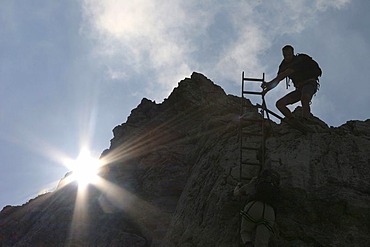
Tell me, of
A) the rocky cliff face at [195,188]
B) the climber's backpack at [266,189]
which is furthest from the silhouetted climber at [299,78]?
the climber's backpack at [266,189]

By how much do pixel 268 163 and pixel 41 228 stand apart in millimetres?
12809

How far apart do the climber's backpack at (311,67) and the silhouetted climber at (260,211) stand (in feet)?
16.2

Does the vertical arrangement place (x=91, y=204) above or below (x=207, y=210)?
above

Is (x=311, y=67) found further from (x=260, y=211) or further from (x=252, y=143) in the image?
(x=260, y=211)

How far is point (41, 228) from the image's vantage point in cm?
1998

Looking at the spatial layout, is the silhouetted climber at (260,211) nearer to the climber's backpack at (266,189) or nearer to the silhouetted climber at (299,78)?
the climber's backpack at (266,189)

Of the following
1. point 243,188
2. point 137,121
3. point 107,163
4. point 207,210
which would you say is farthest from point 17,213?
point 243,188

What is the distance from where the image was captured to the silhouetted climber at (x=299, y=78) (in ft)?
44.4

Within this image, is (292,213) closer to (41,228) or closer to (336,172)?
(336,172)

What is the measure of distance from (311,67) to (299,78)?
0.51 m

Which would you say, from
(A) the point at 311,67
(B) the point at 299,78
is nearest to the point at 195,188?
(B) the point at 299,78

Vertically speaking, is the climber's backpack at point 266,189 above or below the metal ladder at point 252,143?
below

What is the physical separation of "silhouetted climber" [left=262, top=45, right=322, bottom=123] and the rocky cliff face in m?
0.88

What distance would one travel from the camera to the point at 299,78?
13836 millimetres
